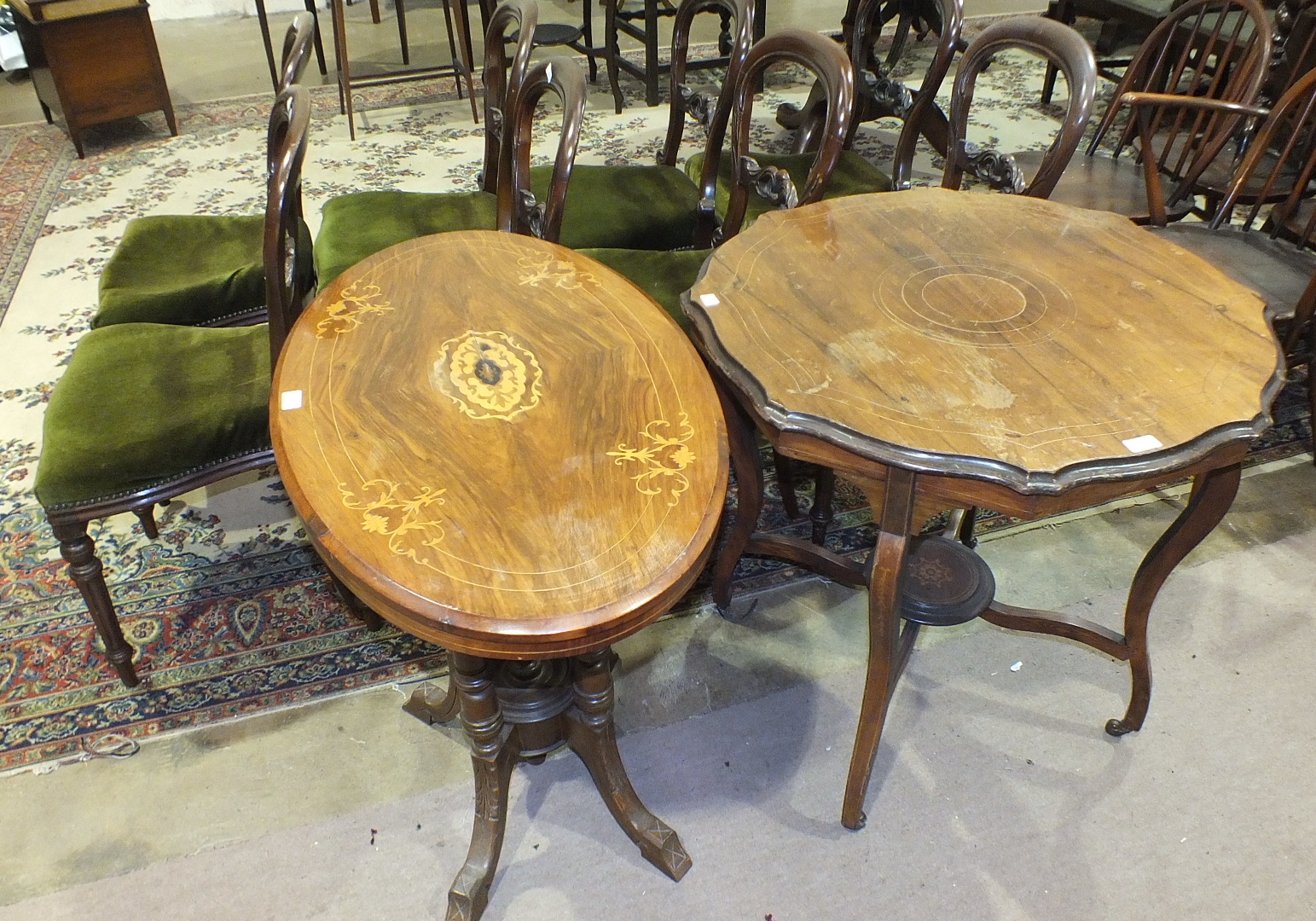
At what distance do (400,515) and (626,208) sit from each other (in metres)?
1.41

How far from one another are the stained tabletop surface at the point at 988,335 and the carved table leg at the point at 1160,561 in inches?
7.6

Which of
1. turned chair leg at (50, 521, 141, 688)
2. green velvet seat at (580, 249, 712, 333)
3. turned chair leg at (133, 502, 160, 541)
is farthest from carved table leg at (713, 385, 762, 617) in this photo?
turned chair leg at (133, 502, 160, 541)

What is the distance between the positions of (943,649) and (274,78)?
13.1 feet

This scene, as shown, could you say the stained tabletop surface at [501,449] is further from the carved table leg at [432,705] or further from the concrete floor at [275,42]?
the concrete floor at [275,42]

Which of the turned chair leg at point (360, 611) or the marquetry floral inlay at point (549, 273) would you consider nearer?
the marquetry floral inlay at point (549, 273)

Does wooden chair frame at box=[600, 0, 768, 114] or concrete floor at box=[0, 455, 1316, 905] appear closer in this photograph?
concrete floor at box=[0, 455, 1316, 905]

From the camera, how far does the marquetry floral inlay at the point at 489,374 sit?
1200mm

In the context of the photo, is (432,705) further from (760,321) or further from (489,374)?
(760,321)

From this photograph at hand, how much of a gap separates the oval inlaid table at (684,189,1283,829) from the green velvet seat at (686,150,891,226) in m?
0.57

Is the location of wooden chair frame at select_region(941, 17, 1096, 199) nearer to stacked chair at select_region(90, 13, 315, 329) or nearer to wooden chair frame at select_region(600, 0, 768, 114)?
stacked chair at select_region(90, 13, 315, 329)

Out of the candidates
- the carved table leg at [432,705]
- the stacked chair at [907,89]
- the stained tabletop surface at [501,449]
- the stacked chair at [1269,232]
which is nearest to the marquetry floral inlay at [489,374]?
the stained tabletop surface at [501,449]

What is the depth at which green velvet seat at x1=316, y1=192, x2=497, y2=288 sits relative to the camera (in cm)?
202

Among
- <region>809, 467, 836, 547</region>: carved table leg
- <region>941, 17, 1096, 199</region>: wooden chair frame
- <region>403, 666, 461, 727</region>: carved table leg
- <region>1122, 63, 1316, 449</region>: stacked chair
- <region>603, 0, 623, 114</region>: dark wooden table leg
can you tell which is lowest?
<region>403, 666, 461, 727</region>: carved table leg

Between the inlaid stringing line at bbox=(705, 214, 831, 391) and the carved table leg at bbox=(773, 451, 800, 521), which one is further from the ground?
the inlaid stringing line at bbox=(705, 214, 831, 391)
